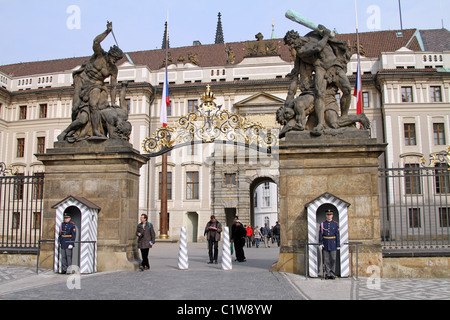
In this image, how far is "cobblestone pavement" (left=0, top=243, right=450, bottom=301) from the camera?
752 centimetres

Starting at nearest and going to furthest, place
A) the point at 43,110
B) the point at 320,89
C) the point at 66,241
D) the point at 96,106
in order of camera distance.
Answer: the point at 66,241 < the point at 320,89 < the point at 96,106 < the point at 43,110

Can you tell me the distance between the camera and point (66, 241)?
1041 centimetres

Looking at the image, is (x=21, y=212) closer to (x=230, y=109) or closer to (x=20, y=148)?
(x=230, y=109)

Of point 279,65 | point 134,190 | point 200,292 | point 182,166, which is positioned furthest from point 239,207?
point 200,292

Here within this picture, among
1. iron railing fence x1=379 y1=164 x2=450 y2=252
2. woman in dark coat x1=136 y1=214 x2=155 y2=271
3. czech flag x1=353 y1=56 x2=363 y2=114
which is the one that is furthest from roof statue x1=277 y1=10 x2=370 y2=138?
czech flag x1=353 y1=56 x2=363 y2=114

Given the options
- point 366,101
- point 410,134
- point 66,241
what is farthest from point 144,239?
point 366,101

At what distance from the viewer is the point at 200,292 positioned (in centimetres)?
792

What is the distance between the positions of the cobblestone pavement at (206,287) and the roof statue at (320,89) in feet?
11.3

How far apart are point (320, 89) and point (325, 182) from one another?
2125 mm

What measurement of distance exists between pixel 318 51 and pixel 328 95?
41.3 inches

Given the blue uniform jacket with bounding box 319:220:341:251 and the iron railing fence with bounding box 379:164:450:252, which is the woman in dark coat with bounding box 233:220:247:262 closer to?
the iron railing fence with bounding box 379:164:450:252

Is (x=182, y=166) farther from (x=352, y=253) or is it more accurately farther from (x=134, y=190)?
(x=352, y=253)

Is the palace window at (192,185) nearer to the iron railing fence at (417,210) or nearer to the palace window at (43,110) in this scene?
the palace window at (43,110)

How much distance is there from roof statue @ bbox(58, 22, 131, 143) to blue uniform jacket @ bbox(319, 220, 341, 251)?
5.40 m
